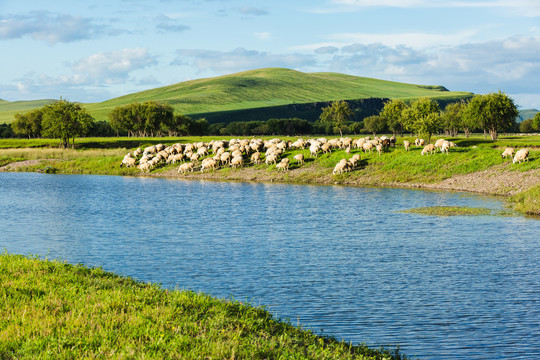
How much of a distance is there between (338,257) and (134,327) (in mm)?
13131

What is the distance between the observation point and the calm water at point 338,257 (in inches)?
578

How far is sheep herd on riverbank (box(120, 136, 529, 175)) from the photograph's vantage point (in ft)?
203

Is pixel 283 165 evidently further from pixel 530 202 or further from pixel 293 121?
pixel 293 121

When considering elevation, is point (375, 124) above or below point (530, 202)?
above

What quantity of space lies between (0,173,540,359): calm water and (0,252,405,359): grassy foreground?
2.38 metres

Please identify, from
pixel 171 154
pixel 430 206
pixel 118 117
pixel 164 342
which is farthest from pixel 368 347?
pixel 118 117

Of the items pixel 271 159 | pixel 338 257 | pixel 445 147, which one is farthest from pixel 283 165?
pixel 338 257

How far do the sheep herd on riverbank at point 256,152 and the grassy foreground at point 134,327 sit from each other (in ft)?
154

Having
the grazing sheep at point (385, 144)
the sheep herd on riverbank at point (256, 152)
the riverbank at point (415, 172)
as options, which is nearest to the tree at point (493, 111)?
the riverbank at point (415, 172)

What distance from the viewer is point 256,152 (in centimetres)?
7125

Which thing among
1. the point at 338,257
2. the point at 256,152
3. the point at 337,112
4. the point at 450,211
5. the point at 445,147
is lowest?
the point at 338,257

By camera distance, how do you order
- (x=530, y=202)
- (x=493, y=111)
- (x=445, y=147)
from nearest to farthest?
(x=530, y=202), (x=445, y=147), (x=493, y=111)

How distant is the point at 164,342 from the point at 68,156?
8482 centimetres

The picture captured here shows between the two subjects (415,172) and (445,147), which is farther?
(445,147)
